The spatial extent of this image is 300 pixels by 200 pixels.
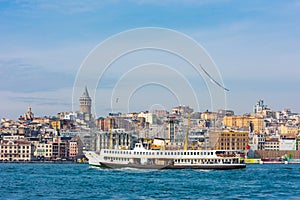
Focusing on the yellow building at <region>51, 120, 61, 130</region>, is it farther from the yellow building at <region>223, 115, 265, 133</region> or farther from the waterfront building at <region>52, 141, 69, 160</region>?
the yellow building at <region>223, 115, 265, 133</region>

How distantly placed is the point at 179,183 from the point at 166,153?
19.3 meters

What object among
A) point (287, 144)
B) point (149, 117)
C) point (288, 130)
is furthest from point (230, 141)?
point (149, 117)

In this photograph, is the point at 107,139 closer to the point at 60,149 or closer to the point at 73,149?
the point at 73,149

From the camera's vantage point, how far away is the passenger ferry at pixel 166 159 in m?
57.4

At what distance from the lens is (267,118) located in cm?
17112

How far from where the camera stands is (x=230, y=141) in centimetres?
10588

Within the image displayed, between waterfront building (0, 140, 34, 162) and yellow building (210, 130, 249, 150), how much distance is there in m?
25.9

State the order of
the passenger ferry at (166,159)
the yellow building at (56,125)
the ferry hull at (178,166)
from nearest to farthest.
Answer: the ferry hull at (178,166) < the passenger ferry at (166,159) < the yellow building at (56,125)

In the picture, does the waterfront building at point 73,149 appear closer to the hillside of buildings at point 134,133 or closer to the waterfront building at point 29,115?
the hillside of buildings at point 134,133

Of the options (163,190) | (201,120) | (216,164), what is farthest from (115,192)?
(201,120)

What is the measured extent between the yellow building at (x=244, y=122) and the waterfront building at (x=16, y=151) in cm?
5500

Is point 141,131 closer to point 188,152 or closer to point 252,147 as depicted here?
point 252,147

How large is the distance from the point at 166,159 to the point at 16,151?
49.1m

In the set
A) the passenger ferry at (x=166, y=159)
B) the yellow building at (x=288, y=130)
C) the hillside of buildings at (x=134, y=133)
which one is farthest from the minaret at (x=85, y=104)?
the passenger ferry at (x=166, y=159)
